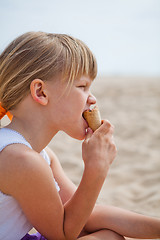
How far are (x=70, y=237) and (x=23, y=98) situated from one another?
2.51 feet

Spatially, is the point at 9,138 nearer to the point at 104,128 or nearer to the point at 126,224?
the point at 104,128

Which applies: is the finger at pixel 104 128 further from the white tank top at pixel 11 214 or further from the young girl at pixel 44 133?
the white tank top at pixel 11 214

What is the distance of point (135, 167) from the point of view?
3.72m

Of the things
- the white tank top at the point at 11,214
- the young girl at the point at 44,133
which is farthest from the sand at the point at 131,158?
the white tank top at the point at 11,214

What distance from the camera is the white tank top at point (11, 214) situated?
5.27ft

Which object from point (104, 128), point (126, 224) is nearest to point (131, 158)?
point (126, 224)

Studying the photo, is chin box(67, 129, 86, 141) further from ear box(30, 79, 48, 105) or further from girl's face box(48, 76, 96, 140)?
ear box(30, 79, 48, 105)

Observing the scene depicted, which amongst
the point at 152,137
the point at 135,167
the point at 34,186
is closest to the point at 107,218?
the point at 34,186

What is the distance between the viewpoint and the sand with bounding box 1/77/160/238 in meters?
2.96

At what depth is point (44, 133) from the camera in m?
1.78

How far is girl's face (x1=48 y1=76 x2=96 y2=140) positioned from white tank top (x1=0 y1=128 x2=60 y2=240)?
0.23m

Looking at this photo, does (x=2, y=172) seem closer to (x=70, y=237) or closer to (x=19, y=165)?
(x=19, y=165)

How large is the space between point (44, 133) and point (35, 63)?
15.2 inches

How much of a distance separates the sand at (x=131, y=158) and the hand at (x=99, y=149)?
113 cm
